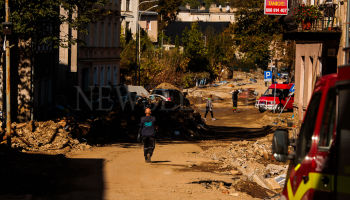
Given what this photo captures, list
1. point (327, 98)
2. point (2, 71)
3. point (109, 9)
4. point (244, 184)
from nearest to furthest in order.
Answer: point (327, 98)
point (244, 184)
point (2, 71)
point (109, 9)

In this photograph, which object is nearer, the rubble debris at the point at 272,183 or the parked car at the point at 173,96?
the rubble debris at the point at 272,183

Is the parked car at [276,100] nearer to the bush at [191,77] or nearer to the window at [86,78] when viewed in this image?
the window at [86,78]

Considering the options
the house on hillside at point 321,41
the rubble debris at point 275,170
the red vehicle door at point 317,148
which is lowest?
the rubble debris at point 275,170

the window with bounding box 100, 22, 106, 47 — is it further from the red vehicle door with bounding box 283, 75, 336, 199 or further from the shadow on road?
the red vehicle door with bounding box 283, 75, 336, 199

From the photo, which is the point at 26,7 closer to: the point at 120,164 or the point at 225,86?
the point at 120,164

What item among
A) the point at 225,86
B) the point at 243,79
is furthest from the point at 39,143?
the point at 243,79

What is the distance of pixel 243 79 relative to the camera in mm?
95812

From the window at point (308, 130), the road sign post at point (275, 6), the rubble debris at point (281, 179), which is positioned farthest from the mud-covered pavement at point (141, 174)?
the road sign post at point (275, 6)

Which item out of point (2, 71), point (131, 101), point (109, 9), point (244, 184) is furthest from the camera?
point (109, 9)

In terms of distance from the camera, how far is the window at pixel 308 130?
23.1 ft

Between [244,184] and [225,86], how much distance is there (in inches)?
2564

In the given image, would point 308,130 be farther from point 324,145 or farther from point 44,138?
point 44,138

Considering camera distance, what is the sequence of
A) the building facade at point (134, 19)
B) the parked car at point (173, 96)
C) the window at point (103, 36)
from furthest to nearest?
the building facade at point (134, 19) < the window at point (103, 36) < the parked car at point (173, 96)

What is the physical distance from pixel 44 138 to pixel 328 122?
18725 mm
